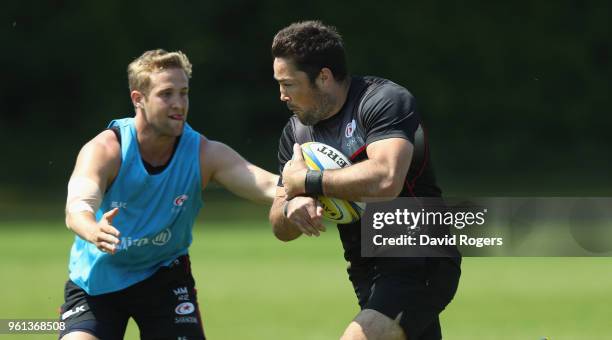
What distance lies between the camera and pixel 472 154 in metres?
29.1

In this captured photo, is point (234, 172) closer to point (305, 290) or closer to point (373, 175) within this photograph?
point (373, 175)

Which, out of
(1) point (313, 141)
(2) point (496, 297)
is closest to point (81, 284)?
(1) point (313, 141)

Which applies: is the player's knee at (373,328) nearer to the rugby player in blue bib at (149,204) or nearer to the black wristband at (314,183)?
the black wristband at (314,183)

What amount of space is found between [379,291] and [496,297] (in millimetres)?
6207

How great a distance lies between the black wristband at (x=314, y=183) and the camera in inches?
225

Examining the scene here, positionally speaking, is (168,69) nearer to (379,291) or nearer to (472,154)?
(379,291)

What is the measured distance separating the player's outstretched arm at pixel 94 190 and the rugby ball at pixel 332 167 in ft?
3.45

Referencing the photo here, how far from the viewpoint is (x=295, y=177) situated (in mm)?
5766

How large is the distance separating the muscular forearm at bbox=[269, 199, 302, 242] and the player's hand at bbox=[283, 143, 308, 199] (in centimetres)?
→ 15

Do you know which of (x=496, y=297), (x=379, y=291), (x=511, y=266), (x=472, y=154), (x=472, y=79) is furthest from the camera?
(x=472, y=79)

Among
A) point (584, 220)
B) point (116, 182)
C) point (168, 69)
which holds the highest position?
point (584, 220)

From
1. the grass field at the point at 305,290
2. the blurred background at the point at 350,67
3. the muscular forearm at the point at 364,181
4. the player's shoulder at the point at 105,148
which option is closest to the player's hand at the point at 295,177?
the muscular forearm at the point at 364,181

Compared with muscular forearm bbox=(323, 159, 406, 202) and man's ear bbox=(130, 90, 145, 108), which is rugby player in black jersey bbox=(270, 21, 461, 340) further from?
man's ear bbox=(130, 90, 145, 108)

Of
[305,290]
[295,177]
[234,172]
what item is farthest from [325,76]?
[305,290]
